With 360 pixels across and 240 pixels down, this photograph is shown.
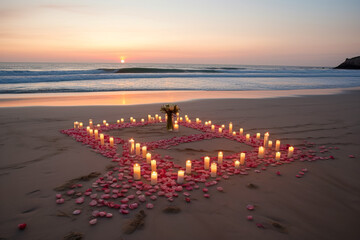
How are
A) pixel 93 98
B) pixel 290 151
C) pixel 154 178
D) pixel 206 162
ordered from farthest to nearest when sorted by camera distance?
pixel 93 98
pixel 290 151
pixel 206 162
pixel 154 178

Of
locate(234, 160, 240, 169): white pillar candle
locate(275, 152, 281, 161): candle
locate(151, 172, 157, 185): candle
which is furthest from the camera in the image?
locate(275, 152, 281, 161): candle

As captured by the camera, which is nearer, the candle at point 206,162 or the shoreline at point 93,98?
the candle at point 206,162

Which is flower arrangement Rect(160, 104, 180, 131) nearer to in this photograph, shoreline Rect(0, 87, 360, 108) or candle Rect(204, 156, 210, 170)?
candle Rect(204, 156, 210, 170)

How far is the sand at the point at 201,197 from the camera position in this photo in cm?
309

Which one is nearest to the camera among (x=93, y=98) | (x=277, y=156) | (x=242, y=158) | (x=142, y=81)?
(x=242, y=158)

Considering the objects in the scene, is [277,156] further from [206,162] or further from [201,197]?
[201,197]

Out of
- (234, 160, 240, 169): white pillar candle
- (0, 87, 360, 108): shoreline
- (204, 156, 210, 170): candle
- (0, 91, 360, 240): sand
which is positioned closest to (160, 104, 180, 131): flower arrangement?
(0, 91, 360, 240): sand

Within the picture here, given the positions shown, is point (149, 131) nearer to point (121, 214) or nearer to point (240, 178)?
point (240, 178)

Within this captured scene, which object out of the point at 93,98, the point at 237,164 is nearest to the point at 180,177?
the point at 237,164

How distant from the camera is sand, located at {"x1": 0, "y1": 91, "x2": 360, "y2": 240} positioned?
309 cm

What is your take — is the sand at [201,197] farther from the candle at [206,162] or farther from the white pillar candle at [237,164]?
the candle at [206,162]

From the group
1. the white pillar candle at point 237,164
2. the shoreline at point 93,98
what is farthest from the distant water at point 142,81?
the white pillar candle at point 237,164

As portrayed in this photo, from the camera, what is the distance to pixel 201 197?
3879 millimetres

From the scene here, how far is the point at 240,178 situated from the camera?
15.0 ft
